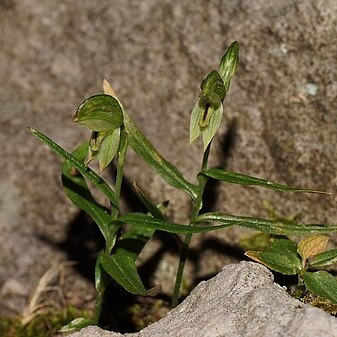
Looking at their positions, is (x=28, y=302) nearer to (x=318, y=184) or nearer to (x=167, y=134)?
(x=167, y=134)

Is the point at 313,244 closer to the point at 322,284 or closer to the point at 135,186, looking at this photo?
the point at 322,284

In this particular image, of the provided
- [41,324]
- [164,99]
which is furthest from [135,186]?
[41,324]

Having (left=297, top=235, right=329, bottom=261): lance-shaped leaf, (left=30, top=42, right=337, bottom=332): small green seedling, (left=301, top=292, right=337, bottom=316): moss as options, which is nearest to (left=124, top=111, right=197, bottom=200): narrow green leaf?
(left=30, top=42, right=337, bottom=332): small green seedling

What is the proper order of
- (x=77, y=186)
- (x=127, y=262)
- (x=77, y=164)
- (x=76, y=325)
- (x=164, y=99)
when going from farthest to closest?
(x=164, y=99) < (x=77, y=186) < (x=76, y=325) < (x=127, y=262) < (x=77, y=164)

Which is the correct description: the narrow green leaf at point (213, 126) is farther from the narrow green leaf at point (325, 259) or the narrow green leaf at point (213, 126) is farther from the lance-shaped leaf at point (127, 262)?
the narrow green leaf at point (325, 259)

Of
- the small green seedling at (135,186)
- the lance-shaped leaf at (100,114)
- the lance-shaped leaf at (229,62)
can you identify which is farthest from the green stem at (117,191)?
the lance-shaped leaf at (229,62)

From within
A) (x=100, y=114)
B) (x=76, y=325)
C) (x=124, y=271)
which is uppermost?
(x=100, y=114)
